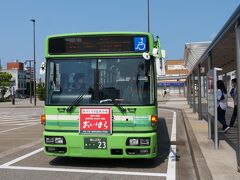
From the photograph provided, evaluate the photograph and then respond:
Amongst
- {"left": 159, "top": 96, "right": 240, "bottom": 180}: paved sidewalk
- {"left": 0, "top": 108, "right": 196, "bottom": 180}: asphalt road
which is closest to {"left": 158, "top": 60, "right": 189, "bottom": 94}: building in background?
{"left": 159, "top": 96, "right": 240, "bottom": 180}: paved sidewalk

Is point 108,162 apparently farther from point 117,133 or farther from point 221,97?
point 221,97

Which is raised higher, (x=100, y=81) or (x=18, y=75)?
(x=18, y=75)

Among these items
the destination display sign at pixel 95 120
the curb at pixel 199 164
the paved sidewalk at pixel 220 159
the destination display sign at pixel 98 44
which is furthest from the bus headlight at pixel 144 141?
the destination display sign at pixel 98 44

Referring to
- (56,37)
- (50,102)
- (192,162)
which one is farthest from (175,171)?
(56,37)

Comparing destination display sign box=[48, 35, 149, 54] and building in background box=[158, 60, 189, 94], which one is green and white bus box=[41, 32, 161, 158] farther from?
building in background box=[158, 60, 189, 94]

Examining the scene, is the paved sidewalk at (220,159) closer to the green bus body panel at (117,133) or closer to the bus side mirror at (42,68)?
the green bus body panel at (117,133)

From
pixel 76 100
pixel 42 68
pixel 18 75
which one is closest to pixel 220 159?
pixel 76 100

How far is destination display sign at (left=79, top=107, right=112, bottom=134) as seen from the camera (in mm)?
8352

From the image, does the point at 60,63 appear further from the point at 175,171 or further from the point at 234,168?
the point at 234,168

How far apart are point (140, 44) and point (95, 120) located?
5.90 ft

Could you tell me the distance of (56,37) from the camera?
892 centimetres

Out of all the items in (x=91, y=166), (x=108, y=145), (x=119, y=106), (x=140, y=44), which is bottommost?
(x=91, y=166)

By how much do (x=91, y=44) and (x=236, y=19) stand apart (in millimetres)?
3022

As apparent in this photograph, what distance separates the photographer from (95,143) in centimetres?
834
